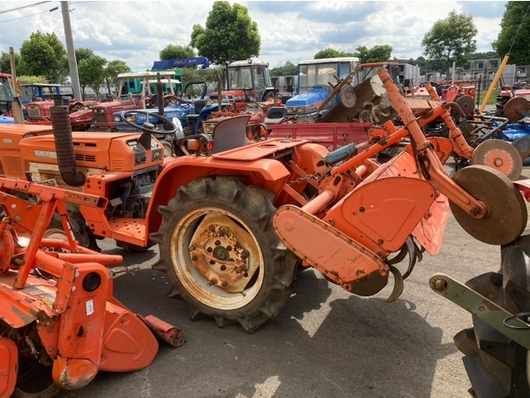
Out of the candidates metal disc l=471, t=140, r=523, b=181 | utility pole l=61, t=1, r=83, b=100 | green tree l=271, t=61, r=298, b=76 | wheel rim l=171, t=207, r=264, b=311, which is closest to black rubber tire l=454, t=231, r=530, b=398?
wheel rim l=171, t=207, r=264, b=311

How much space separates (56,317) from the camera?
2182mm

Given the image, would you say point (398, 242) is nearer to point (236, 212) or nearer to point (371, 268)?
point (371, 268)

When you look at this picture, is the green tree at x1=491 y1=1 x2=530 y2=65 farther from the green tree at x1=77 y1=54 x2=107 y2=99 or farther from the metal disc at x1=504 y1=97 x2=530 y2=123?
the green tree at x1=77 y1=54 x2=107 y2=99

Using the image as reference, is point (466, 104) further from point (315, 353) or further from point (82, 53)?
point (82, 53)

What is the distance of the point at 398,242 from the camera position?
7.68ft

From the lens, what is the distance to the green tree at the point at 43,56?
3284 cm

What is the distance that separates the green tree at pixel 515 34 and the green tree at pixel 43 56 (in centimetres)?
3302

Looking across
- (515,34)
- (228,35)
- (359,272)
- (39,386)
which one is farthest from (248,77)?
(515,34)

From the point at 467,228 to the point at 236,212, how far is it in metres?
1.41

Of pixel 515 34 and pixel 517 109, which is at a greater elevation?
pixel 515 34

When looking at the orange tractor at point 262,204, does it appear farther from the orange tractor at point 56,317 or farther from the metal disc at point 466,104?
the metal disc at point 466,104

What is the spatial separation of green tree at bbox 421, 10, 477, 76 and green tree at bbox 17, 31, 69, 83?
31174 millimetres

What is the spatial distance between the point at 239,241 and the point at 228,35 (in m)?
33.4

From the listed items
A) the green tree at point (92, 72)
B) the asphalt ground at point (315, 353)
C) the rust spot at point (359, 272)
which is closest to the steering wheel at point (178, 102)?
the asphalt ground at point (315, 353)
